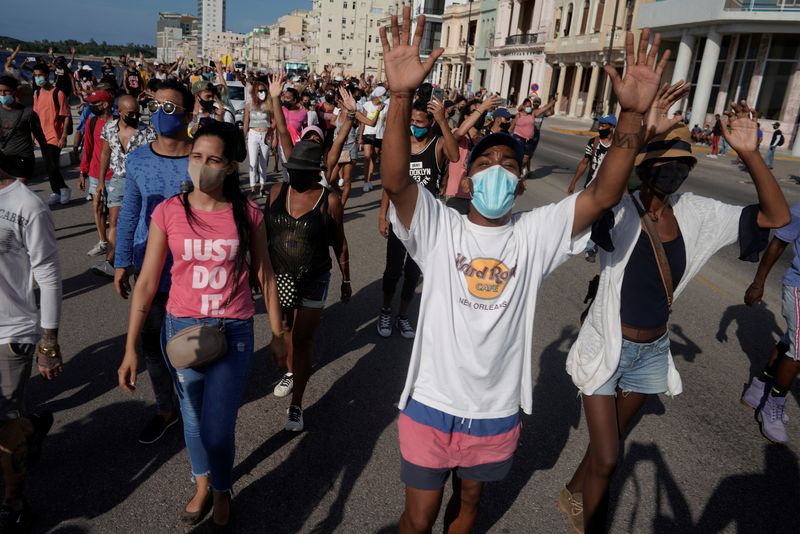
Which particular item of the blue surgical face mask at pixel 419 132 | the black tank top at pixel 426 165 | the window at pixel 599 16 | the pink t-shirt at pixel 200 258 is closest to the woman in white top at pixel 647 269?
the pink t-shirt at pixel 200 258

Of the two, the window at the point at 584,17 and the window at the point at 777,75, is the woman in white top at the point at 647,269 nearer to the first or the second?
the window at the point at 777,75

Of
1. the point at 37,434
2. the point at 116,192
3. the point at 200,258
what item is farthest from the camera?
the point at 116,192

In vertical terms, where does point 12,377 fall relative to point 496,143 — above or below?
below

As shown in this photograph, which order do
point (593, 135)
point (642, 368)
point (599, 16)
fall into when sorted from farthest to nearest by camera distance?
1. point (599, 16)
2. point (593, 135)
3. point (642, 368)

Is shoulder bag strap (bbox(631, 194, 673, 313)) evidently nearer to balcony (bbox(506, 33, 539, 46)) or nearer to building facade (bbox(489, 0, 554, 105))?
A: building facade (bbox(489, 0, 554, 105))

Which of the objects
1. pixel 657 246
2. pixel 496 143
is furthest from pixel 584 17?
pixel 496 143

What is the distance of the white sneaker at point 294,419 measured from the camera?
3811 millimetres

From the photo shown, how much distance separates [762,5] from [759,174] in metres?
31.1

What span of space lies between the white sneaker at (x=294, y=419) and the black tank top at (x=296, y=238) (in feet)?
2.91

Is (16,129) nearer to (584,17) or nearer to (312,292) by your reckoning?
(312,292)

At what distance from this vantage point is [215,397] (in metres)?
2.80

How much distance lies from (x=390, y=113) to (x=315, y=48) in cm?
13736

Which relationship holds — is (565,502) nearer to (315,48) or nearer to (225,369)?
(225,369)

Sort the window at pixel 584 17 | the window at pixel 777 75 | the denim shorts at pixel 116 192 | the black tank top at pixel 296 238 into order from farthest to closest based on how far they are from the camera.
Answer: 1. the window at pixel 584 17
2. the window at pixel 777 75
3. the denim shorts at pixel 116 192
4. the black tank top at pixel 296 238
